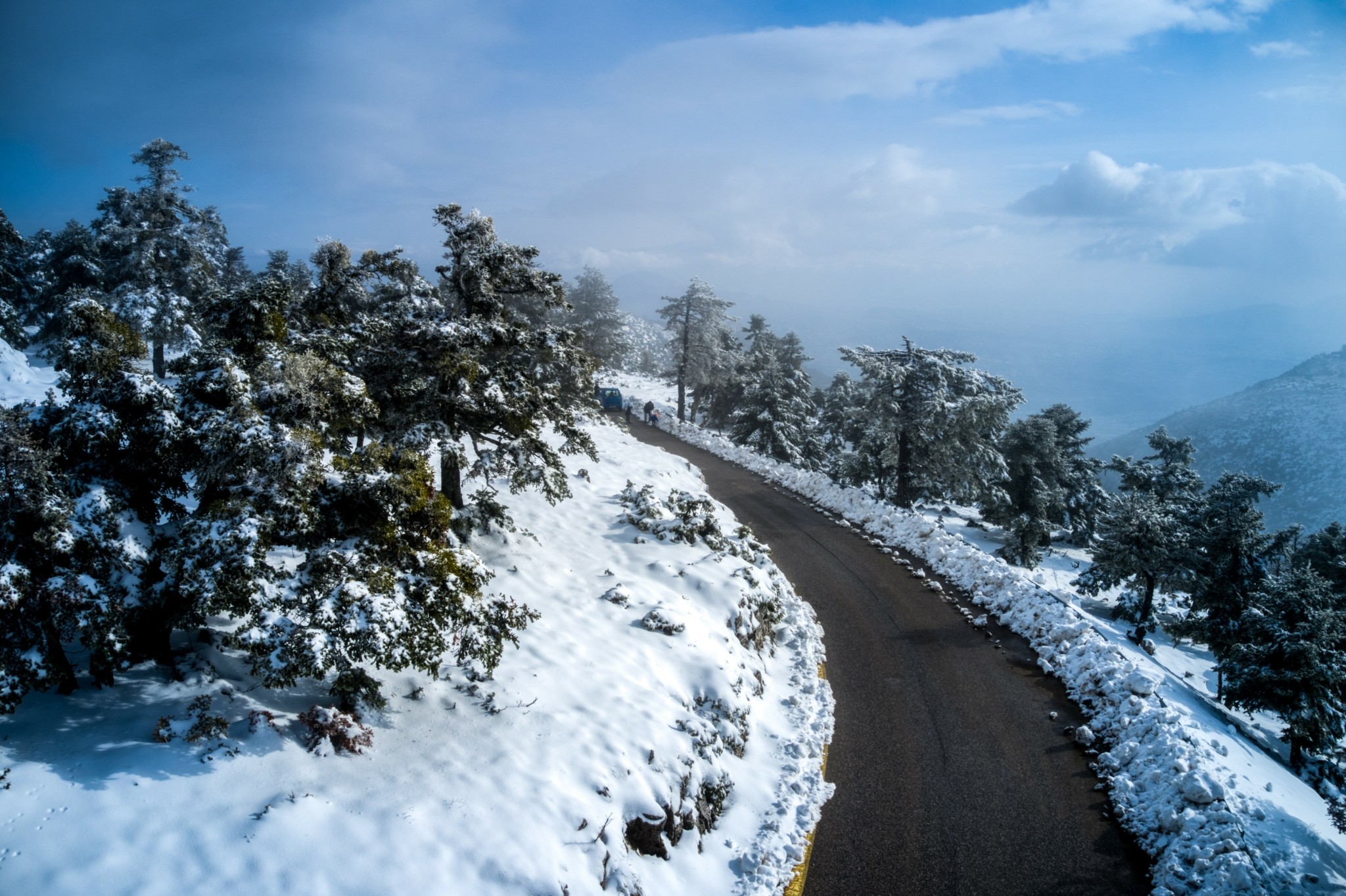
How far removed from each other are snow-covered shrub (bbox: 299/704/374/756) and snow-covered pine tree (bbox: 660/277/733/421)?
3552cm

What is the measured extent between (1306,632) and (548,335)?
18648 mm

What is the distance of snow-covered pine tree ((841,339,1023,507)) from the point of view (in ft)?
86.5

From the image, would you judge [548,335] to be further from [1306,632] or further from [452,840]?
[1306,632]

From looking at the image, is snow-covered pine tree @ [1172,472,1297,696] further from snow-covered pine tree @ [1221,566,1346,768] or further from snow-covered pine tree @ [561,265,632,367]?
snow-covered pine tree @ [561,265,632,367]

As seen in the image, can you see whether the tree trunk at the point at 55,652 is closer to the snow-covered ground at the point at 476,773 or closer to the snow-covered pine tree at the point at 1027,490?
the snow-covered ground at the point at 476,773

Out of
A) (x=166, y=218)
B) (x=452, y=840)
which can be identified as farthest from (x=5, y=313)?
(x=452, y=840)

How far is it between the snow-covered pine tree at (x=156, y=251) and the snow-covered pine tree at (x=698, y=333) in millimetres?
26689

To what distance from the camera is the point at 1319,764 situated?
1280cm

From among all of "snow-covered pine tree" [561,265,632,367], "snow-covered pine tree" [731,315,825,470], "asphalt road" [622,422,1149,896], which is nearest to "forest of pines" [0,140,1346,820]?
"asphalt road" [622,422,1149,896]

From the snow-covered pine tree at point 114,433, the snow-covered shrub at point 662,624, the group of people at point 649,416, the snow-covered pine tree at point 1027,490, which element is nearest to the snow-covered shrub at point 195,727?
the snow-covered pine tree at point 114,433

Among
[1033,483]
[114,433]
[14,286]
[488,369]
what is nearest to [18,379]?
[14,286]

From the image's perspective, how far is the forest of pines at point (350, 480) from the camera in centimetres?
637

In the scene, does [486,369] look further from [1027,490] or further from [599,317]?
[599,317]

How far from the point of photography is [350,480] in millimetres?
7430
